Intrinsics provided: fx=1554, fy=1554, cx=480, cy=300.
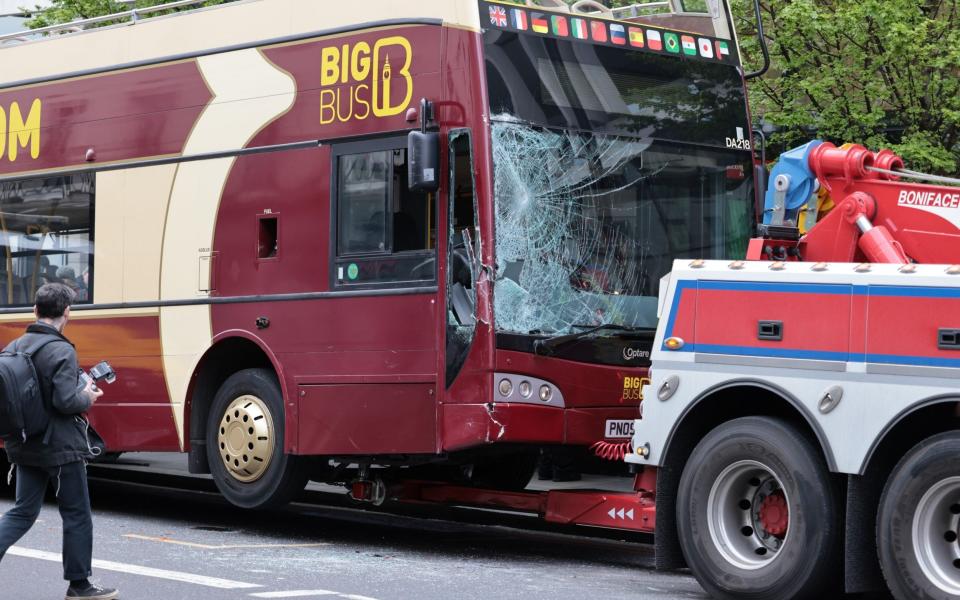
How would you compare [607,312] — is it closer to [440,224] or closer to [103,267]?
[440,224]

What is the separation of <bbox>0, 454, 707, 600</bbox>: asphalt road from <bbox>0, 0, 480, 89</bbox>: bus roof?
340cm

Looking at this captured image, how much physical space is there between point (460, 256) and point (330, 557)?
210 centimetres

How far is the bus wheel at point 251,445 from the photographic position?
10656 millimetres

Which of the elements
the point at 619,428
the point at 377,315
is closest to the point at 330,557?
the point at 377,315

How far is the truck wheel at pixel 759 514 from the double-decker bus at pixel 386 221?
1537 mm

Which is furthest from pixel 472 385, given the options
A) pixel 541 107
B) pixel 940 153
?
pixel 940 153

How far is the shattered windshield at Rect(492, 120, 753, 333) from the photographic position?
955 cm

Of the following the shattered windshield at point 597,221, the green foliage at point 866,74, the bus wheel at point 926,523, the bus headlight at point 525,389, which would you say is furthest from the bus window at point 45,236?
the green foliage at point 866,74

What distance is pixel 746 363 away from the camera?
8039mm

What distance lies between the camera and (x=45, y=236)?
41.4 feet

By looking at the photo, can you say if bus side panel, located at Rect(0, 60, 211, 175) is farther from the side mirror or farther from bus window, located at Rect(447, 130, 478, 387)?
bus window, located at Rect(447, 130, 478, 387)

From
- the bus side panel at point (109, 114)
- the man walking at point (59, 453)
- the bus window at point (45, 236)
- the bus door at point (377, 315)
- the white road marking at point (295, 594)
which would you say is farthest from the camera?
the bus window at point (45, 236)

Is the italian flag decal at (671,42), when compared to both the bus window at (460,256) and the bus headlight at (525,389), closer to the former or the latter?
the bus window at (460,256)

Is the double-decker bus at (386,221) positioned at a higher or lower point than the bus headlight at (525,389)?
higher
